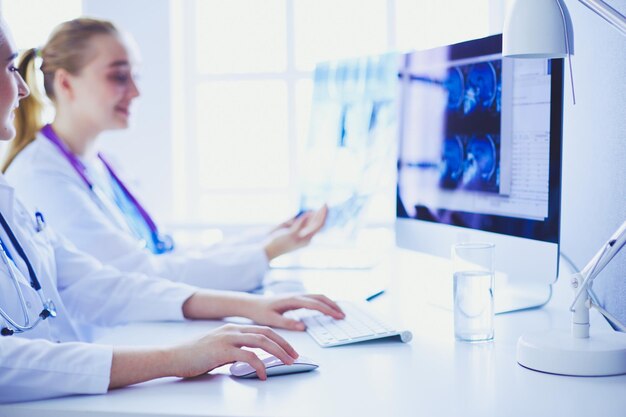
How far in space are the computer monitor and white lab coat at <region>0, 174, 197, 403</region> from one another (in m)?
0.54

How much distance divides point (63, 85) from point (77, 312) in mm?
843

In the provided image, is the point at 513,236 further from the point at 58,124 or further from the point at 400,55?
the point at 58,124

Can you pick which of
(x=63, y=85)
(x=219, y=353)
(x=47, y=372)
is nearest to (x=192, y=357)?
(x=219, y=353)

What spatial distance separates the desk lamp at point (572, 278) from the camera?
1.02 meters

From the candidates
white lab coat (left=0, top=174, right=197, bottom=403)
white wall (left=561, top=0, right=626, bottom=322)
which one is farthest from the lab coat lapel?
white wall (left=561, top=0, right=626, bottom=322)

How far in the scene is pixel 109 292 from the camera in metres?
1.49

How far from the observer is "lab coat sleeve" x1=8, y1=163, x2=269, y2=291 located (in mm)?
1786

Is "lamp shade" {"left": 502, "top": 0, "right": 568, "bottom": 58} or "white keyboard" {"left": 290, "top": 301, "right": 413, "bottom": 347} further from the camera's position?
"white keyboard" {"left": 290, "top": 301, "right": 413, "bottom": 347}

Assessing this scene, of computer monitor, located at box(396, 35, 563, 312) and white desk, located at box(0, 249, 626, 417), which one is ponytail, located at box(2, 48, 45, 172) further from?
white desk, located at box(0, 249, 626, 417)

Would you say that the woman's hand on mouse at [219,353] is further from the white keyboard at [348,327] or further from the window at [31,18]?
the window at [31,18]

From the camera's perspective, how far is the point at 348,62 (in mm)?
1978

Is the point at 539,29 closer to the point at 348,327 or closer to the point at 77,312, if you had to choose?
the point at 348,327

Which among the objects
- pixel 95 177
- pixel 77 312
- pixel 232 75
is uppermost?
pixel 232 75

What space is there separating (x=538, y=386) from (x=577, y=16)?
0.93 meters
